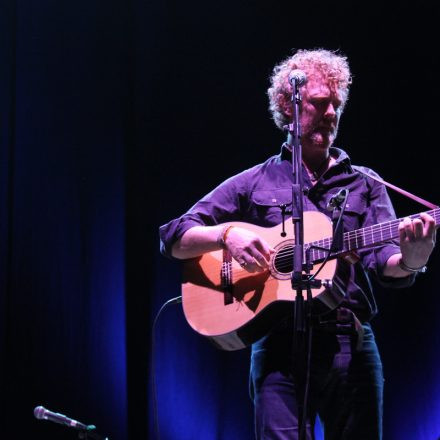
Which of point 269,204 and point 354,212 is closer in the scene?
point 354,212

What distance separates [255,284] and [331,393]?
0.52 m

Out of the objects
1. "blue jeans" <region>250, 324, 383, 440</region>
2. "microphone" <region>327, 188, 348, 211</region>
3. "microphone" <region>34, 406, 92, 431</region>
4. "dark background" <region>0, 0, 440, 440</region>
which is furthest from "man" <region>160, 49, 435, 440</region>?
"dark background" <region>0, 0, 440, 440</region>

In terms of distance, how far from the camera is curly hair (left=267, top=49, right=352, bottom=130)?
116 inches

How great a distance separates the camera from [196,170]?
4.37 meters

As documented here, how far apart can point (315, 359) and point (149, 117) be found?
2.47m

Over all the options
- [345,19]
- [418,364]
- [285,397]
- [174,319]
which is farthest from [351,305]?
[345,19]

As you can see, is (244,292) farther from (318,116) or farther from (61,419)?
(61,419)

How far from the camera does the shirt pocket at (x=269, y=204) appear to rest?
2.78m

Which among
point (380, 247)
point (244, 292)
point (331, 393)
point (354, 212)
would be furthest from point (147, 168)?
point (331, 393)

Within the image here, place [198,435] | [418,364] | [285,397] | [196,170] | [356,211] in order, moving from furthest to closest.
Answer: [196,170]
[198,435]
[418,364]
[356,211]
[285,397]

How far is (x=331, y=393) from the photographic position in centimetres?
238

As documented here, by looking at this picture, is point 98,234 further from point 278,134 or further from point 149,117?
point 278,134

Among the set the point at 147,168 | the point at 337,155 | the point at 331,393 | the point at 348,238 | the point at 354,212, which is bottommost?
the point at 331,393

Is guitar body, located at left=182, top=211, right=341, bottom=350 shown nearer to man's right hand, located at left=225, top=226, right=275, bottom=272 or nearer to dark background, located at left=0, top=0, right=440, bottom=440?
man's right hand, located at left=225, top=226, right=275, bottom=272
